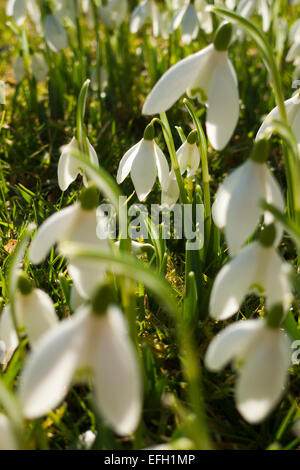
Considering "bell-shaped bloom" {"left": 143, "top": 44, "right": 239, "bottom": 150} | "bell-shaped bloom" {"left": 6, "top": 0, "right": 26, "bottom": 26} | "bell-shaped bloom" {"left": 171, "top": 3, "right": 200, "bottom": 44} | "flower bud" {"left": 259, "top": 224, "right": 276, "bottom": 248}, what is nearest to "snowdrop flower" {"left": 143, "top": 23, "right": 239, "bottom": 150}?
"bell-shaped bloom" {"left": 143, "top": 44, "right": 239, "bottom": 150}

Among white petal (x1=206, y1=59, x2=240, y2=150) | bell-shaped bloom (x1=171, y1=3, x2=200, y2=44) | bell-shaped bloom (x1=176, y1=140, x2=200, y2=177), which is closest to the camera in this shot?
white petal (x1=206, y1=59, x2=240, y2=150)

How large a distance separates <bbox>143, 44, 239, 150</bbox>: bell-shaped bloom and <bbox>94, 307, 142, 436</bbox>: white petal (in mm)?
483

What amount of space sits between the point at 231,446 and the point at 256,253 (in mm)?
449

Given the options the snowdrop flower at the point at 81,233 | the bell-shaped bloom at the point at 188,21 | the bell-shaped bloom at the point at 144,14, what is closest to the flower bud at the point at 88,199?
the snowdrop flower at the point at 81,233

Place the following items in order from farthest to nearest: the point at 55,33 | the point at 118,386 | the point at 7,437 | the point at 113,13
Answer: the point at 113,13 → the point at 55,33 → the point at 7,437 → the point at 118,386

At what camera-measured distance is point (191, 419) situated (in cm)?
85

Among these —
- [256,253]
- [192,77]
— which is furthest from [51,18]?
[256,253]

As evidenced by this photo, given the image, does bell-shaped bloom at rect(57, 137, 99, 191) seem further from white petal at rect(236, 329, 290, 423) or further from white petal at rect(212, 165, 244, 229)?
white petal at rect(236, 329, 290, 423)

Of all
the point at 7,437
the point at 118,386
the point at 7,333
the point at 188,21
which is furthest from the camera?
the point at 188,21

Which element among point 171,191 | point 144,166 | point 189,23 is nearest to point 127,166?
point 144,166

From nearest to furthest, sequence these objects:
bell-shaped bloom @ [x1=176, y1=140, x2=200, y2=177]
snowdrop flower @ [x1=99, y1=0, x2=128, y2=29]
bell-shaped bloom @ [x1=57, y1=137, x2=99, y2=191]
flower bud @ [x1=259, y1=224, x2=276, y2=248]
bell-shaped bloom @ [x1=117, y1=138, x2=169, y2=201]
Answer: flower bud @ [x1=259, y1=224, x2=276, y2=248] → bell-shaped bloom @ [x1=57, y1=137, x2=99, y2=191] → bell-shaped bloom @ [x1=117, y1=138, x2=169, y2=201] → bell-shaped bloom @ [x1=176, y1=140, x2=200, y2=177] → snowdrop flower @ [x1=99, y1=0, x2=128, y2=29]

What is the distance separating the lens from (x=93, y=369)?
30.3 inches

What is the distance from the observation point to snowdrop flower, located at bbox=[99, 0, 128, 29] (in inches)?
95.0

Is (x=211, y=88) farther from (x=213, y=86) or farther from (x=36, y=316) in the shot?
(x=36, y=316)
